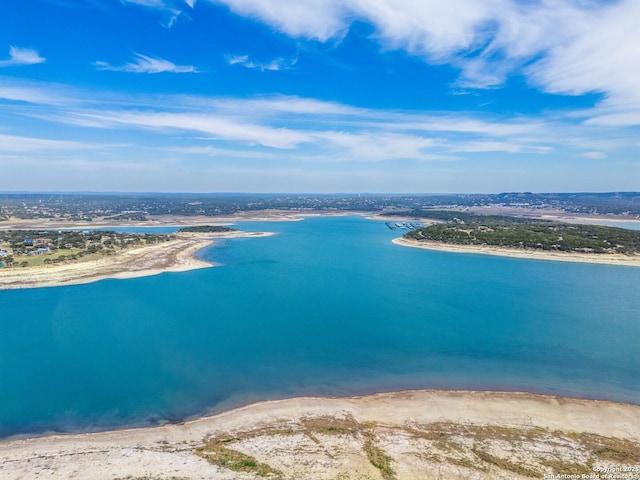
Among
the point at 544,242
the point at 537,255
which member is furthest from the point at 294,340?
the point at 544,242

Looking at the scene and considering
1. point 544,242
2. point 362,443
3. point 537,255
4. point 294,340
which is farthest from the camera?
point 544,242

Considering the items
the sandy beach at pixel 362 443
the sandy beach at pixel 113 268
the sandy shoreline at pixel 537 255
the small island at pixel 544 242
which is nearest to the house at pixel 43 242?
the sandy beach at pixel 113 268

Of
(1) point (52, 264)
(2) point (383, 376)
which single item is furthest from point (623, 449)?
(1) point (52, 264)

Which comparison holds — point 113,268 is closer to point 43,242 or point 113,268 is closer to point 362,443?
point 43,242

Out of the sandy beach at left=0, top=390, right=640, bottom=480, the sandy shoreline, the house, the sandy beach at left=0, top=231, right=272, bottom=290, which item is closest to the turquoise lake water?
the sandy beach at left=0, top=390, right=640, bottom=480

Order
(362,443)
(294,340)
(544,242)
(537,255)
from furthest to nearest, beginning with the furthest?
(544,242)
(537,255)
(294,340)
(362,443)

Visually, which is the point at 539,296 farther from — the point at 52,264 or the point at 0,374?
the point at 52,264
